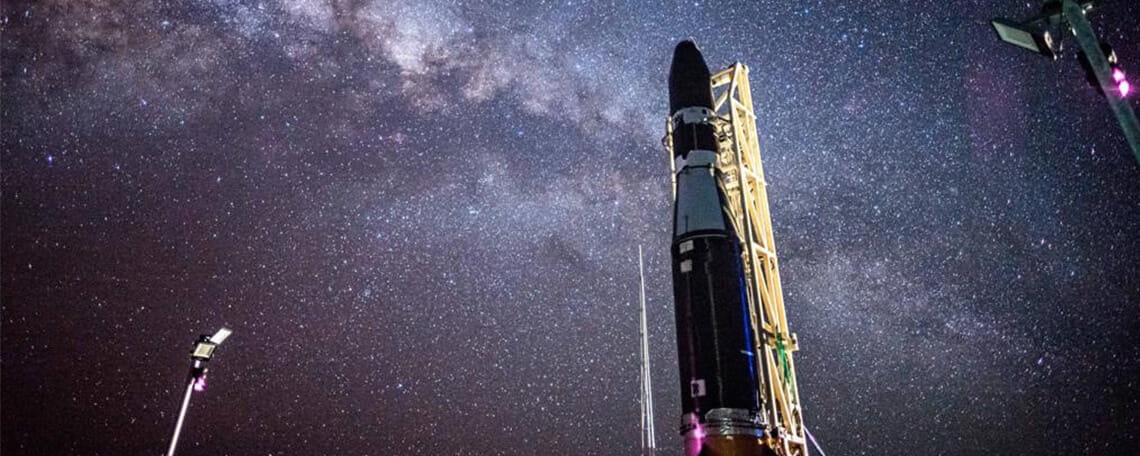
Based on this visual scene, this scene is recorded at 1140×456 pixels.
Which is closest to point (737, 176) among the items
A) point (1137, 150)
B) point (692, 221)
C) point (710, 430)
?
point (692, 221)

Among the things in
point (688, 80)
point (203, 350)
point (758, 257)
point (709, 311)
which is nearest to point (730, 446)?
point (709, 311)

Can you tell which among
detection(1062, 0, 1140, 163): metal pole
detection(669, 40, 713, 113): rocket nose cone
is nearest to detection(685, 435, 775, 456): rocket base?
detection(1062, 0, 1140, 163): metal pole

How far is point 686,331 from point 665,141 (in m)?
3.82

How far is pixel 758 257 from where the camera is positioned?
9.88m

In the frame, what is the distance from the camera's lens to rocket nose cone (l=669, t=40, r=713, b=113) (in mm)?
10273

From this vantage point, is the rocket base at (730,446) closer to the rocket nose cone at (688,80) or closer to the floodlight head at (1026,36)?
the floodlight head at (1026,36)

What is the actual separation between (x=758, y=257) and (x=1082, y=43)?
5604 mm

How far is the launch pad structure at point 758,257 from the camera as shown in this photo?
841 cm

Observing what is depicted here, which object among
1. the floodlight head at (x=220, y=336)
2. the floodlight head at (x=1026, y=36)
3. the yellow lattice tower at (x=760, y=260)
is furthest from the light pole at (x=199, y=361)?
the floodlight head at (x=1026, y=36)

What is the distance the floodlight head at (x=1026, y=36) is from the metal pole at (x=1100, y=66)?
1.53ft

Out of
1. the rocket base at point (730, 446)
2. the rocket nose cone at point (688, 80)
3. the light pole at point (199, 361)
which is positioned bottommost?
the rocket base at point (730, 446)

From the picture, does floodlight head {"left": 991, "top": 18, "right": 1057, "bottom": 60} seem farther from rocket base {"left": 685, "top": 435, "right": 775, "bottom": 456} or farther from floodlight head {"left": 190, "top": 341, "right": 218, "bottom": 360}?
floodlight head {"left": 190, "top": 341, "right": 218, "bottom": 360}

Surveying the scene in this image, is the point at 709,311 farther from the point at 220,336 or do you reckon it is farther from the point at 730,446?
the point at 220,336

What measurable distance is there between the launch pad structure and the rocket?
251 mm
